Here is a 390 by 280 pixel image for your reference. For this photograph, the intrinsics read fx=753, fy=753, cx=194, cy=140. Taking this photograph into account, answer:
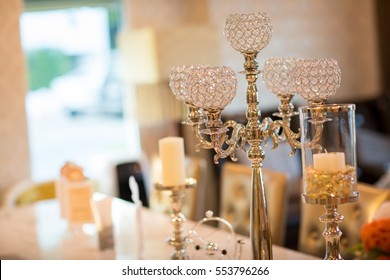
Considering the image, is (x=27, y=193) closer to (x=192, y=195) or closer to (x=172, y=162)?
(x=192, y=195)

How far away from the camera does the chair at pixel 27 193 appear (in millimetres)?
4727

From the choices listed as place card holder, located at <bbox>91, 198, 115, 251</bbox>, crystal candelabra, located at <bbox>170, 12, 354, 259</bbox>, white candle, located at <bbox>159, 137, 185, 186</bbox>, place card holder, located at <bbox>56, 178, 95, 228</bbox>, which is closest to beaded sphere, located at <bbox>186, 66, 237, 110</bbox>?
crystal candelabra, located at <bbox>170, 12, 354, 259</bbox>

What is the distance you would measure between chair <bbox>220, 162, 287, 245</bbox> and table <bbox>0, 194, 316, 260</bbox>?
0.37 meters

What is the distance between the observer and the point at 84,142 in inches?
238

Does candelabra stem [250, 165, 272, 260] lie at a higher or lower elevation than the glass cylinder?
lower

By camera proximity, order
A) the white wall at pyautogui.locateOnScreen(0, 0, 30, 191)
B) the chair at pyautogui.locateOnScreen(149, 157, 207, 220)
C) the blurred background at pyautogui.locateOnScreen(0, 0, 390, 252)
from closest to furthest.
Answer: the chair at pyautogui.locateOnScreen(149, 157, 207, 220), the white wall at pyautogui.locateOnScreen(0, 0, 30, 191), the blurred background at pyautogui.locateOnScreen(0, 0, 390, 252)

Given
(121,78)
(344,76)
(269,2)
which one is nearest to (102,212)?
(121,78)

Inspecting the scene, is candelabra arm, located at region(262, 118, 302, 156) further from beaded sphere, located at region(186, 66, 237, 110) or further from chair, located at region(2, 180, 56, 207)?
chair, located at region(2, 180, 56, 207)

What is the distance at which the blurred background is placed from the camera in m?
5.10

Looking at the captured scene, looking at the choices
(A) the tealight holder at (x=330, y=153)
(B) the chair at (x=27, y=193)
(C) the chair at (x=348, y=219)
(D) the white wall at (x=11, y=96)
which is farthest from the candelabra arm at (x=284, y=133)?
(D) the white wall at (x=11, y=96)

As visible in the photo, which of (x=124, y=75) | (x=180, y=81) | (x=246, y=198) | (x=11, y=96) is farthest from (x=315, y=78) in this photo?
(x=124, y=75)

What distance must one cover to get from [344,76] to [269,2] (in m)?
1.05

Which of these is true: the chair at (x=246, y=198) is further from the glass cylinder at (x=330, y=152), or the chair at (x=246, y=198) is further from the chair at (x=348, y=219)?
the glass cylinder at (x=330, y=152)

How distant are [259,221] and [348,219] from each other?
3.72 feet
